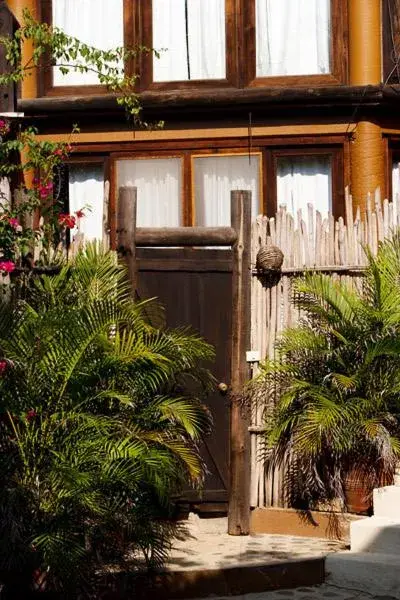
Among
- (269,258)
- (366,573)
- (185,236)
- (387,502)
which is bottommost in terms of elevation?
(366,573)

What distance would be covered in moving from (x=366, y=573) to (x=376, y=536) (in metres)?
0.40

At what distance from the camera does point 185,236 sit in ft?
34.2

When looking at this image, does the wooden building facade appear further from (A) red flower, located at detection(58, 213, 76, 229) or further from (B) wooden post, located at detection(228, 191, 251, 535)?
(B) wooden post, located at detection(228, 191, 251, 535)

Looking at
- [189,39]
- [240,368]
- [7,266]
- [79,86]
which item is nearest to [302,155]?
[189,39]

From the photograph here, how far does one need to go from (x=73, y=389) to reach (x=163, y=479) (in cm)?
84

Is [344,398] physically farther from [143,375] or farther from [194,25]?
[194,25]

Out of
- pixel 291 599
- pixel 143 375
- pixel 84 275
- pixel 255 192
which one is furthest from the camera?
pixel 255 192

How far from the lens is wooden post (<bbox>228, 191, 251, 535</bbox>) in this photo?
10.3 m

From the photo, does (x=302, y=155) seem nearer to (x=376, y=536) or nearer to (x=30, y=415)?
(x=376, y=536)

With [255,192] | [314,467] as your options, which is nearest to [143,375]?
[314,467]

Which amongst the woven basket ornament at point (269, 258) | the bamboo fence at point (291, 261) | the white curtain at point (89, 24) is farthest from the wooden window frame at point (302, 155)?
the woven basket ornament at point (269, 258)

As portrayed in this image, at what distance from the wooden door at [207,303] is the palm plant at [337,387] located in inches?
15.1

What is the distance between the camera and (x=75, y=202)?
13.8 meters

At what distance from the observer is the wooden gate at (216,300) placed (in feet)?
A: 33.9
